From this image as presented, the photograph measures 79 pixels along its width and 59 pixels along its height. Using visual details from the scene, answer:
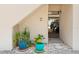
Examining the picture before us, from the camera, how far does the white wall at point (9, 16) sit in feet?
22.6

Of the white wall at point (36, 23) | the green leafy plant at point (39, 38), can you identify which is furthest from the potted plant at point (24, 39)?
the green leafy plant at point (39, 38)

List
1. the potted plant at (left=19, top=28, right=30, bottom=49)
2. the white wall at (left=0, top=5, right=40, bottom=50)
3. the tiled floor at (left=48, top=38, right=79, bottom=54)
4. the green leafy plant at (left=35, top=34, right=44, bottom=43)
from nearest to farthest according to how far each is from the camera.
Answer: the tiled floor at (left=48, top=38, right=79, bottom=54) → the white wall at (left=0, top=5, right=40, bottom=50) → the potted plant at (left=19, top=28, right=30, bottom=49) → the green leafy plant at (left=35, top=34, right=44, bottom=43)

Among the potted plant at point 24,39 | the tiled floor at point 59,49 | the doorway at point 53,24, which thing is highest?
the doorway at point 53,24

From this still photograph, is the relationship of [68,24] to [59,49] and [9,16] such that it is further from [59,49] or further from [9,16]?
[9,16]

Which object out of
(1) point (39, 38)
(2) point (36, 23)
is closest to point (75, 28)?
(1) point (39, 38)

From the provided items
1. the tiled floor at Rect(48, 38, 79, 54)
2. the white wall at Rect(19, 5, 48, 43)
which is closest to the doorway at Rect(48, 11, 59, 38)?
the white wall at Rect(19, 5, 48, 43)

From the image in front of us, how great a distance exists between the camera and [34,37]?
8.87 m

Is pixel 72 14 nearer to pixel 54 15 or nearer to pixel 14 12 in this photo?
pixel 14 12

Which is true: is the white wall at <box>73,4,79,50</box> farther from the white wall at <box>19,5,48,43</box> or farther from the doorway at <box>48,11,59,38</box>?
the doorway at <box>48,11,59,38</box>

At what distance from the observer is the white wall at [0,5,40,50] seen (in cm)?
689

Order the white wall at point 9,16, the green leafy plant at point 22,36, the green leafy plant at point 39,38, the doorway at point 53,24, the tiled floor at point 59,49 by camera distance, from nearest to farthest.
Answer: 1. the tiled floor at point 59,49
2. the white wall at point 9,16
3. the green leafy plant at point 22,36
4. the green leafy plant at point 39,38
5. the doorway at point 53,24

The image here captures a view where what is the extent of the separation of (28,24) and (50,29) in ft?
13.6

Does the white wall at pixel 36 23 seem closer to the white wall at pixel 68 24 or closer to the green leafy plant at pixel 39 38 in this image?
the green leafy plant at pixel 39 38

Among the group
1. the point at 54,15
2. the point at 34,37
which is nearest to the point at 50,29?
the point at 54,15
